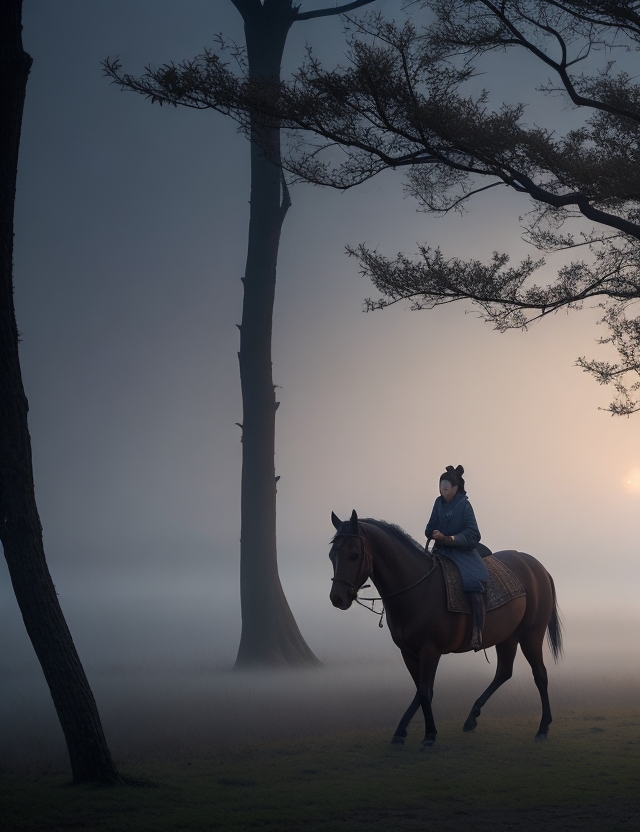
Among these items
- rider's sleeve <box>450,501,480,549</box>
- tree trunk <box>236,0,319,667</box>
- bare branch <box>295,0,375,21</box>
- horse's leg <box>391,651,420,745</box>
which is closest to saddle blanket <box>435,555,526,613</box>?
rider's sleeve <box>450,501,480,549</box>

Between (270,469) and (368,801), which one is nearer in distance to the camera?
(368,801)

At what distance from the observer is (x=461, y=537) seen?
733 cm

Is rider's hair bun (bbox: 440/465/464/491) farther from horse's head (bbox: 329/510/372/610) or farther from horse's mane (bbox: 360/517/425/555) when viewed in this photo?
horse's head (bbox: 329/510/372/610)

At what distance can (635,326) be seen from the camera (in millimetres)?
10023

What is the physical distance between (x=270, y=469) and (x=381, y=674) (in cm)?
289

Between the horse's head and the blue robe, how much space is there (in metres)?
0.88

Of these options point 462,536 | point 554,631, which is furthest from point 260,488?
point 462,536

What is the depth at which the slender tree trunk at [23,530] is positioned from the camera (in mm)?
5984

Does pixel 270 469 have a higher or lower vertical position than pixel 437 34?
lower

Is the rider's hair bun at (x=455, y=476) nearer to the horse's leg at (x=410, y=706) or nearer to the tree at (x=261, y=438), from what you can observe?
the horse's leg at (x=410, y=706)

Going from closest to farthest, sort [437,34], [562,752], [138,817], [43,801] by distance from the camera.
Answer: [138,817] → [43,801] → [562,752] → [437,34]

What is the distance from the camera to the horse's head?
21.2 ft

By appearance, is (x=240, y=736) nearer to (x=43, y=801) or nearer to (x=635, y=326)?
(x=43, y=801)

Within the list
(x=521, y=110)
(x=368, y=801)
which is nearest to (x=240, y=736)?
(x=368, y=801)
